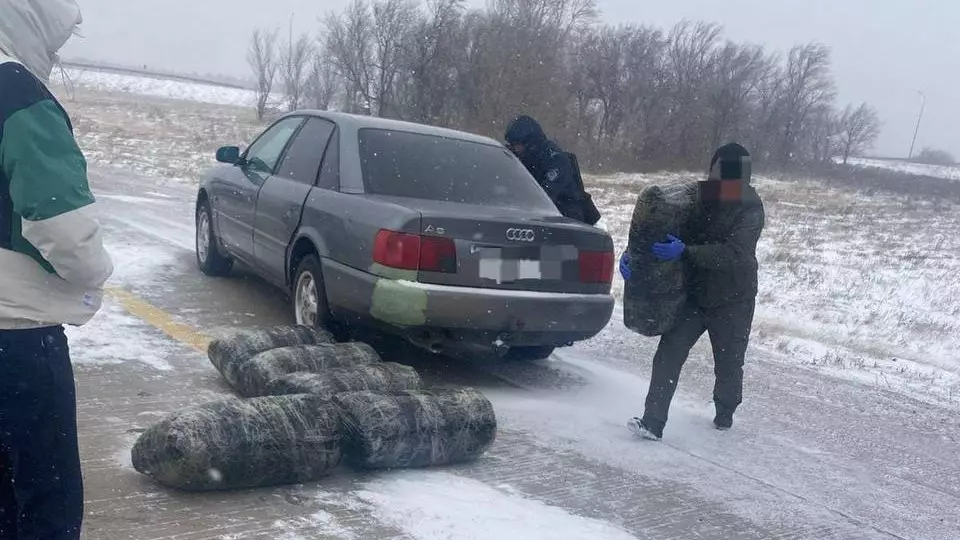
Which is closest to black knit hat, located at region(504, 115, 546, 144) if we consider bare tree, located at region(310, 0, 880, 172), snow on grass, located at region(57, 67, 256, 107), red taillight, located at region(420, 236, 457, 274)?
red taillight, located at region(420, 236, 457, 274)

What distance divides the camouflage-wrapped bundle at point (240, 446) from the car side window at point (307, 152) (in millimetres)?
2559

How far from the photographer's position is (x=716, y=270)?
458 centimetres

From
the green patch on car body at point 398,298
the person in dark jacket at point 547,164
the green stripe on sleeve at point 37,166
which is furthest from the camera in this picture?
the person in dark jacket at point 547,164

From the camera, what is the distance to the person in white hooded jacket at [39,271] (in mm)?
2092

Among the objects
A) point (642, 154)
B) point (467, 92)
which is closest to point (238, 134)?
point (467, 92)

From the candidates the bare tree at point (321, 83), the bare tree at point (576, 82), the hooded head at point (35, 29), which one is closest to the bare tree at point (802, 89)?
the bare tree at point (576, 82)

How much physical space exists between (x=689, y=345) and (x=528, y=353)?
63.2 inches

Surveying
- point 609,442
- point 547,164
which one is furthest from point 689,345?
point 547,164

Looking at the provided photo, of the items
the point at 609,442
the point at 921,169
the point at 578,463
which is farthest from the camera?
the point at 921,169

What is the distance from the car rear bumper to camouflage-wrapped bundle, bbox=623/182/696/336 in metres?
0.61

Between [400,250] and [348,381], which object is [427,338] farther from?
[348,381]

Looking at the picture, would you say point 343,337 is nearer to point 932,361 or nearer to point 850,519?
point 850,519

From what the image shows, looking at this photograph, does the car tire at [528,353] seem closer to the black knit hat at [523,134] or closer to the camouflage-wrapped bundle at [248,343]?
the camouflage-wrapped bundle at [248,343]

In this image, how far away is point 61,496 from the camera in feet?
7.67
